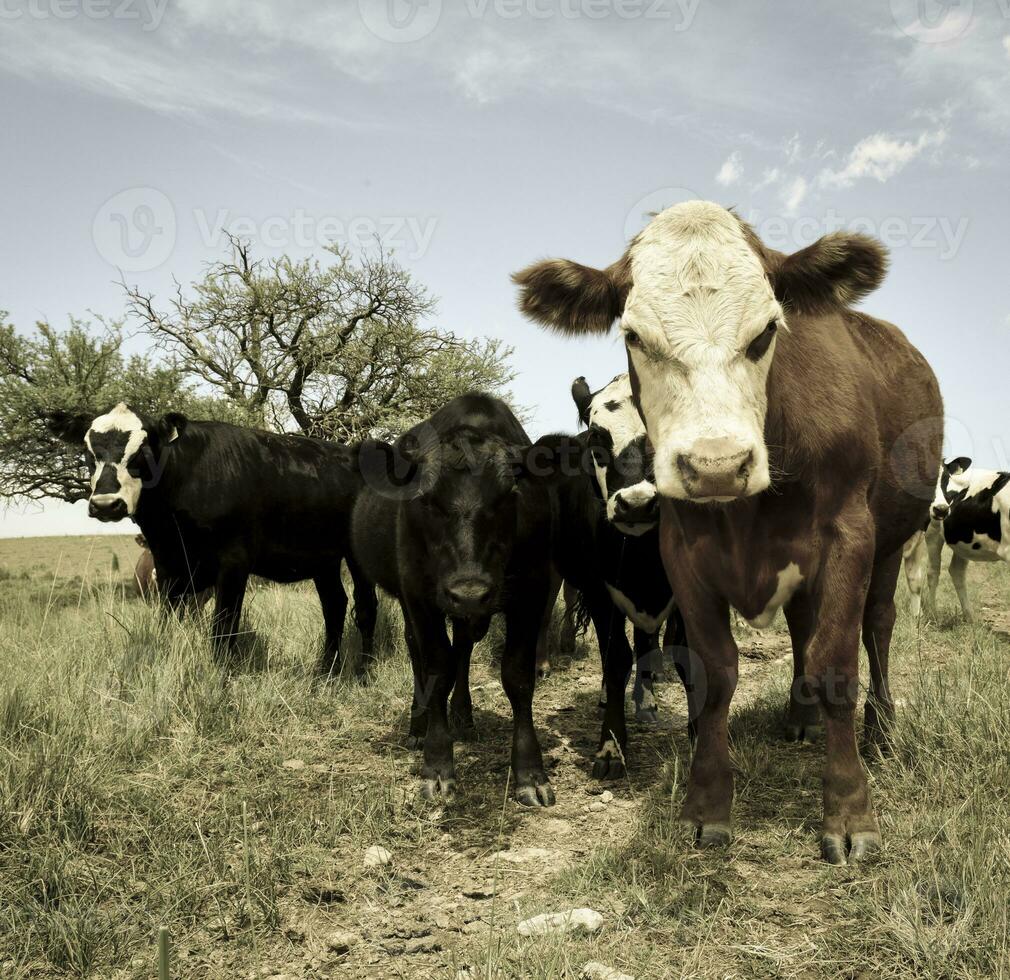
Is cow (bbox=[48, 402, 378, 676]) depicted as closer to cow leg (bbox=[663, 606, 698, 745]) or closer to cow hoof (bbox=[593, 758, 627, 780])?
cow leg (bbox=[663, 606, 698, 745])

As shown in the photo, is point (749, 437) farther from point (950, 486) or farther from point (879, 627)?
point (950, 486)

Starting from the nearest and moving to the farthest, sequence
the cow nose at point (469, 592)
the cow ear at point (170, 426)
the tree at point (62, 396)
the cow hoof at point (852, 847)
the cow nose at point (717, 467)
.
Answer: the cow nose at point (717, 467)
the cow hoof at point (852, 847)
the cow nose at point (469, 592)
the cow ear at point (170, 426)
the tree at point (62, 396)

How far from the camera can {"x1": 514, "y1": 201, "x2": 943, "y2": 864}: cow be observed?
2818 millimetres

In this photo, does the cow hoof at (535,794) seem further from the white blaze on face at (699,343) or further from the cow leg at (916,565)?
the cow leg at (916,565)

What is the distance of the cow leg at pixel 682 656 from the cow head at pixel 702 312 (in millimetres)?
1534

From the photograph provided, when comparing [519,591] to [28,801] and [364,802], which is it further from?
[28,801]

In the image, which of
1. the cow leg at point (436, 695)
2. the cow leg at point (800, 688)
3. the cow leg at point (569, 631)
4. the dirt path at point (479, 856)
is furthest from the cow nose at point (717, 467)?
the cow leg at point (569, 631)

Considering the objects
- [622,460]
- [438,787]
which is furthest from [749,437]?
[438,787]

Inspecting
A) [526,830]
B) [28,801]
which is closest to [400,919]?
[526,830]

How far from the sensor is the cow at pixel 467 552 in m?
3.95

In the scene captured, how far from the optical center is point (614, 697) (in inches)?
183

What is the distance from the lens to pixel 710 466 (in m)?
2.59

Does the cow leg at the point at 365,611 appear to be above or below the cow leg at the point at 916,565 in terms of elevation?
below

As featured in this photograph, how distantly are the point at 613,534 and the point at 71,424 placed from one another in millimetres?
5053
